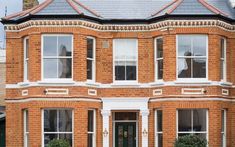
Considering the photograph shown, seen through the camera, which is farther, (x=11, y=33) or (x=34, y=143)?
(x=11, y=33)

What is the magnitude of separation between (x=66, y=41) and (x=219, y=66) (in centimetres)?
744

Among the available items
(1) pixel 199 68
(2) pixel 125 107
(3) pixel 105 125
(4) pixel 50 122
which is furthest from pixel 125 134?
(1) pixel 199 68

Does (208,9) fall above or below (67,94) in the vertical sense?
above

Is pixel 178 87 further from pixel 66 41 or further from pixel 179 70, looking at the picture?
pixel 66 41

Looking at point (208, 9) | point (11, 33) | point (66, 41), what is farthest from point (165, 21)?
point (11, 33)

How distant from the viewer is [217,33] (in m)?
30.2

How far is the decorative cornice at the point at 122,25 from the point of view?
30.0m

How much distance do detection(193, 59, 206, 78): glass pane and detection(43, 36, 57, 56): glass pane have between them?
6.71 metres

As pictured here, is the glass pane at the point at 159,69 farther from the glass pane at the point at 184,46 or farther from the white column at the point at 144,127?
the white column at the point at 144,127

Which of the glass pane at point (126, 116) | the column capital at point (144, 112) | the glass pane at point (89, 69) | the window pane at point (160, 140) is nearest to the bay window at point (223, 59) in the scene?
the column capital at point (144, 112)

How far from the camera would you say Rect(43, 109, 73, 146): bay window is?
2975 cm

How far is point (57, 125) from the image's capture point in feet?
97.9

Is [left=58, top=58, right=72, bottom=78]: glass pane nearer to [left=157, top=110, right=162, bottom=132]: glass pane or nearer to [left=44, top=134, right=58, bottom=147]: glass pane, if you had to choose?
[left=44, top=134, right=58, bottom=147]: glass pane

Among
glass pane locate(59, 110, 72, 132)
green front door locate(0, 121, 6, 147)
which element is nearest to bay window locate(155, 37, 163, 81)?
glass pane locate(59, 110, 72, 132)
